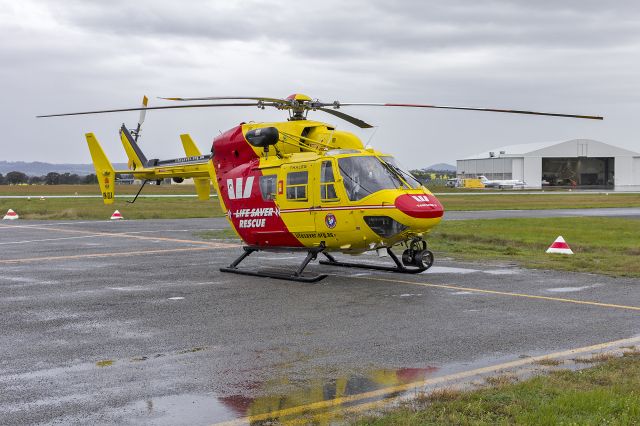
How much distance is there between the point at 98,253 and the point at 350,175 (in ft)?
31.6

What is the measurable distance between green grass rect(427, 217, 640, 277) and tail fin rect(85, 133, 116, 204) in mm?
10822

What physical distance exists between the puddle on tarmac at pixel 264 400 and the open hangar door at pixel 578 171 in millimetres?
132389

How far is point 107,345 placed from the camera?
9367 millimetres

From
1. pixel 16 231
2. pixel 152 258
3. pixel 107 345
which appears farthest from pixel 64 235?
pixel 107 345

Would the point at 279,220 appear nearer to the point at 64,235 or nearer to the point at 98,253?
the point at 98,253

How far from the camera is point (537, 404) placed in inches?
251

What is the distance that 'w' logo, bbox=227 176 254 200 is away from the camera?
17.0 meters

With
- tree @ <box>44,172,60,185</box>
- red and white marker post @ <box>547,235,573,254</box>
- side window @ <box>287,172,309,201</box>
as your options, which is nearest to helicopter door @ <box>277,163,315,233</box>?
side window @ <box>287,172,309,201</box>

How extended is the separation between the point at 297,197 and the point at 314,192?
0.52 meters

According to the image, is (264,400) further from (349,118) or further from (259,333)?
(349,118)

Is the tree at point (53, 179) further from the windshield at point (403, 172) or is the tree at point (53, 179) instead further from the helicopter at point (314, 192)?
the windshield at point (403, 172)

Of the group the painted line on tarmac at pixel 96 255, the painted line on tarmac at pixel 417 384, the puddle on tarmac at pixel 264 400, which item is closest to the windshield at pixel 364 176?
the painted line on tarmac at pixel 417 384

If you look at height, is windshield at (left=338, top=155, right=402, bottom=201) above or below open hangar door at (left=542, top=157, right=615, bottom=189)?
below

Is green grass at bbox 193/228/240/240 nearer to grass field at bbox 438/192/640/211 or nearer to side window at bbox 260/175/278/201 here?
side window at bbox 260/175/278/201
